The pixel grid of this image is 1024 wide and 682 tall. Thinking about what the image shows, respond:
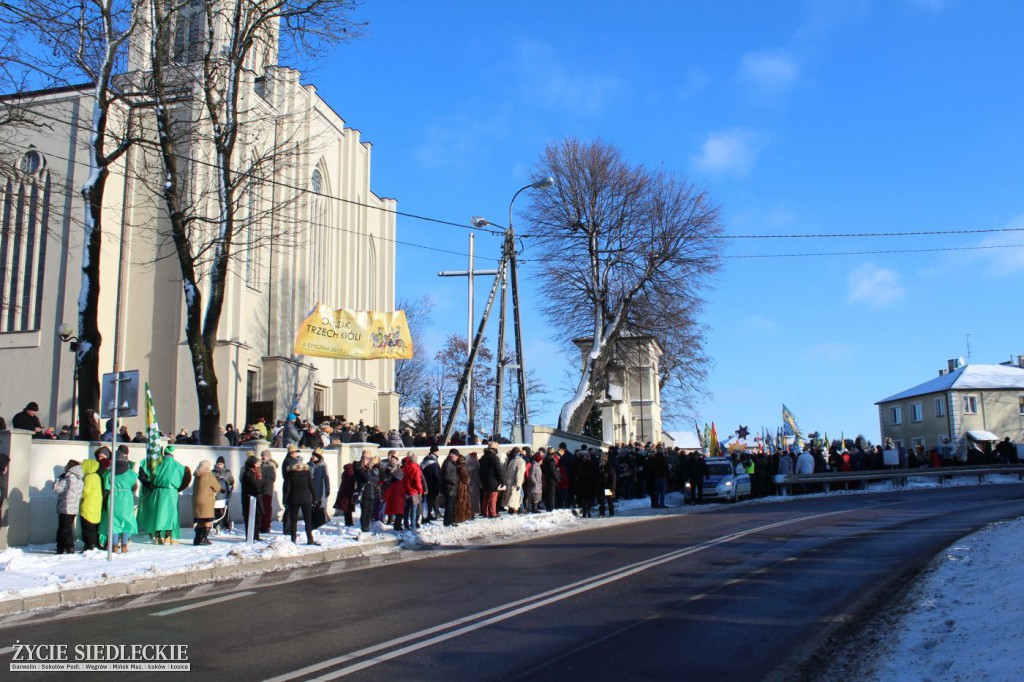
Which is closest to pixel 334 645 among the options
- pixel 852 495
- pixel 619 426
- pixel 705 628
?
pixel 705 628

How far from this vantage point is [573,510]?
2317cm

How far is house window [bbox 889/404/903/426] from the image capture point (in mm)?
73875

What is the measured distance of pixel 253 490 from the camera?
51.3 feet

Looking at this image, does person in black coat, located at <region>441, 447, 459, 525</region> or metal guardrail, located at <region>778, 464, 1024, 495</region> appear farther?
metal guardrail, located at <region>778, 464, 1024, 495</region>

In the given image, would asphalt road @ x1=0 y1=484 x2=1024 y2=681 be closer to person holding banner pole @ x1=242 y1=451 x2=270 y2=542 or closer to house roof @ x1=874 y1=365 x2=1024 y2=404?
person holding banner pole @ x1=242 y1=451 x2=270 y2=542

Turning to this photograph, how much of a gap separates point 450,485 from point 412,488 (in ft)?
4.41

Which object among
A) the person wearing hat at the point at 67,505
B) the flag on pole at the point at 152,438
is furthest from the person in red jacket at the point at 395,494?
the person wearing hat at the point at 67,505

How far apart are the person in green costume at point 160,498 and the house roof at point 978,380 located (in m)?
63.0

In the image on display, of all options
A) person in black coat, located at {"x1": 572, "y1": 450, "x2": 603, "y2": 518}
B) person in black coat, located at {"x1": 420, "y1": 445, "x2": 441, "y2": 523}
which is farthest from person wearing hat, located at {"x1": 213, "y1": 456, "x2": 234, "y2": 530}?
person in black coat, located at {"x1": 572, "y1": 450, "x2": 603, "y2": 518}

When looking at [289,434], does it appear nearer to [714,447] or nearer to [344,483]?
[344,483]

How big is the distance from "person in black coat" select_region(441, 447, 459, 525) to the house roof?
57.2m

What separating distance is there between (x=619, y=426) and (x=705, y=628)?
48183mm

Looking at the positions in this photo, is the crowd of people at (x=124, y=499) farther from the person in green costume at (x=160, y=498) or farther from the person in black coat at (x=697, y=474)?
the person in black coat at (x=697, y=474)

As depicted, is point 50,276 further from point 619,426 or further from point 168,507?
point 619,426
